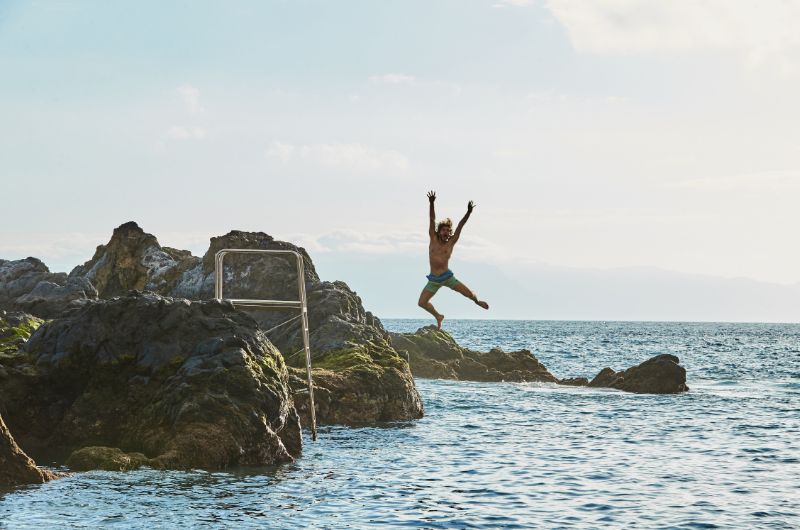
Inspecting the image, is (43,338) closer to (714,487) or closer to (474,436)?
(474,436)

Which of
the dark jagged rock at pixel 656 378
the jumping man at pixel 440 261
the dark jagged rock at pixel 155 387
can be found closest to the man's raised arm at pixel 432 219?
the jumping man at pixel 440 261

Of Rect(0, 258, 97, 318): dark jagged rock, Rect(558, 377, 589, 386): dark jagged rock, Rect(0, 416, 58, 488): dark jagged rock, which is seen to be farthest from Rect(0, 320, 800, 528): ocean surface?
Rect(0, 258, 97, 318): dark jagged rock

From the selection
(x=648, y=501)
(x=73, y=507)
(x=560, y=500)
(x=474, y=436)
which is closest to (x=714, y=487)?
(x=648, y=501)

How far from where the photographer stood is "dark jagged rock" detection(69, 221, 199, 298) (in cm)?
4578

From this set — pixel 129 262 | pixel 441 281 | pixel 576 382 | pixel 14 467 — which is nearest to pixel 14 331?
pixel 14 467

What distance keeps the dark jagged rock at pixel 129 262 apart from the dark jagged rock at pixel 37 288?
191 centimetres

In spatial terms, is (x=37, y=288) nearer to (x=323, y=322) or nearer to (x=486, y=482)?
(x=323, y=322)

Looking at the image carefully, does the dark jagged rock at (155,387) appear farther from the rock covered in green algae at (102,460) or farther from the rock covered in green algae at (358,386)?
the rock covered in green algae at (358,386)

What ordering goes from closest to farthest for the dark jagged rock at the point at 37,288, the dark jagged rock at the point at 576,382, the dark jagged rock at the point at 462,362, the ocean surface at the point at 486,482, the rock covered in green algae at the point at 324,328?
1. the ocean surface at the point at 486,482
2. the rock covered in green algae at the point at 324,328
3. the dark jagged rock at the point at 37,288
4. the dark jagged rock at the point at 576,382
5. the dark jagged rock at the point at 462,362

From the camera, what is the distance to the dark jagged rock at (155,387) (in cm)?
1739

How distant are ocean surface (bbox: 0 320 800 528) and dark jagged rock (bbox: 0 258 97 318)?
15994 mm

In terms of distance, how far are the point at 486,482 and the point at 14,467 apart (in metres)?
8.57

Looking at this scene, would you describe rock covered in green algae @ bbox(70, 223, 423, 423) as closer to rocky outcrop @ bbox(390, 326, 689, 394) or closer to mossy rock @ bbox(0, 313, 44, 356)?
mossy rock @ bbox(0, 313, 44, 356)

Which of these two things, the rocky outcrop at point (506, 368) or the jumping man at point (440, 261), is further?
the rocky outcrop at point (506, 368)
